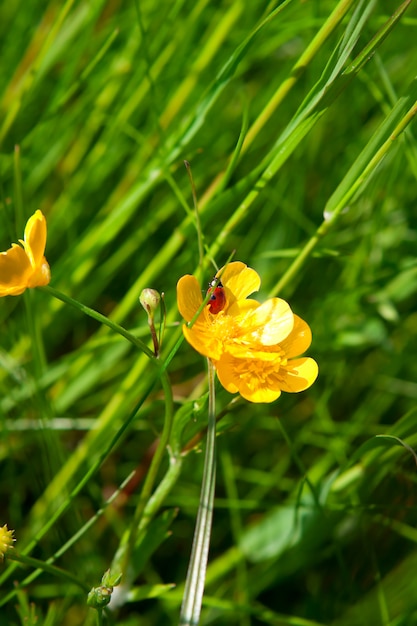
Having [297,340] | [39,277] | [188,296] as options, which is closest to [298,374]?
[297,340]

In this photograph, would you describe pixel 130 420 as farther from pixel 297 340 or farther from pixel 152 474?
pixel 297 340

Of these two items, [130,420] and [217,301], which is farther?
[217,301]

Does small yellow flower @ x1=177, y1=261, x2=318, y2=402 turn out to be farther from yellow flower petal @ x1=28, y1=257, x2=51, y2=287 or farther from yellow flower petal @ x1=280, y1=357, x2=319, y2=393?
yellow flower petal @ x1=28, y1=257, x2=51, y2=287

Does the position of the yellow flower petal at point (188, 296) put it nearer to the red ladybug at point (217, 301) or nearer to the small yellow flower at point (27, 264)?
the red ladybug at point (217, 301)

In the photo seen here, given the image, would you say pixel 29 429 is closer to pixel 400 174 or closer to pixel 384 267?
pixel 384 267

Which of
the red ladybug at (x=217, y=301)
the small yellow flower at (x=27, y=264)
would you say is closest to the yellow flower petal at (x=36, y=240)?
the small yellow flower at (x=27, y=264)

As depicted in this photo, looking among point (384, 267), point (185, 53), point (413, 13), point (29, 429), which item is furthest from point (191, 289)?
point (413, 13)

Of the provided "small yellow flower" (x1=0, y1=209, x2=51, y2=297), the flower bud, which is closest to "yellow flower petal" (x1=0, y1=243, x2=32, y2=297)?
"small yellow flower" (x1=0, y1=209, x2=51, y2=297)
